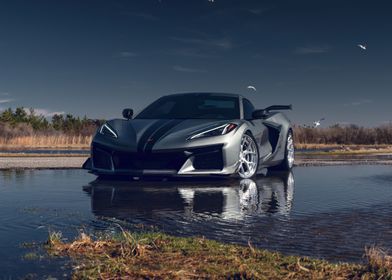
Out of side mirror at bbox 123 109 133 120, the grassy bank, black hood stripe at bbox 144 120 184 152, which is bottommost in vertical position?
the grassy bank

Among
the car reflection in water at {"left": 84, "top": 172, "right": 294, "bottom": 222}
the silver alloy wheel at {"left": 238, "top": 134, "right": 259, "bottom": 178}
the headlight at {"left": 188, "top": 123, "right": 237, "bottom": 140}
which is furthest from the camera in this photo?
the silver alloy wheel at {"left": 238, "top": 134, "right": 259, "bottom": 178}

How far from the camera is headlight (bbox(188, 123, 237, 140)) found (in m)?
7.33

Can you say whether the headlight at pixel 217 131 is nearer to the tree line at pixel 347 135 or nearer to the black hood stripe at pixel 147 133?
the black hood stripe at pixel 147 133

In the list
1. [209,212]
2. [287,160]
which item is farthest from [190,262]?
[287,160]

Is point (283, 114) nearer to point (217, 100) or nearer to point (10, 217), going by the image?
point (217, 100)

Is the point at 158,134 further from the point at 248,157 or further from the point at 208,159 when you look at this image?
the point at 248,157

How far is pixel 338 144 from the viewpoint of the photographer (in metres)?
36.1

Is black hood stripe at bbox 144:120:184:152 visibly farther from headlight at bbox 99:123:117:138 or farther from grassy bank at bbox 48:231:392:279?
grassy bank at bbox 48:231:392:279

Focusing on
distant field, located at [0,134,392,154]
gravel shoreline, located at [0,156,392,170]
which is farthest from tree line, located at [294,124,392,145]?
gravel shoreline, located at [0,156,392,170]

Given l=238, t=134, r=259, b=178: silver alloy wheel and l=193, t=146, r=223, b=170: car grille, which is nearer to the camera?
l=193, t=146, r=223, b=170: car grille

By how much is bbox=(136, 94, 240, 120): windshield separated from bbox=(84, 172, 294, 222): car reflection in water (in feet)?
3.87

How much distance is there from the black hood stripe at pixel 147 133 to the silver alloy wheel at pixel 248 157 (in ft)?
4.13

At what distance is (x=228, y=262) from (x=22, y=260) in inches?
48.2

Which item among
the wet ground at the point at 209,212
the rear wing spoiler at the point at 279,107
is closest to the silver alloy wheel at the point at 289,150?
the rear wing spoiler at the point at 279,107
